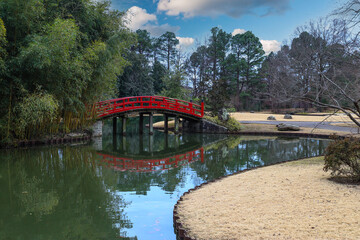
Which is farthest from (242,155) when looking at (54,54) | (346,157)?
(54,54)

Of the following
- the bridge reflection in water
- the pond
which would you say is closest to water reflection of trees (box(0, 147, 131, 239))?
the pond

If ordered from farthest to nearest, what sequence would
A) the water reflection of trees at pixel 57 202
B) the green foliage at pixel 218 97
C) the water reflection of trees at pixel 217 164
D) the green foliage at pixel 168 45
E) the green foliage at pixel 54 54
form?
the green foliage at pixel 168 45
the green foliage at pixel 218 97
the green foliage at pixel 54 54
the water reflection of trees at pixel 217 164
the water reflection of trees at pixel 57 202

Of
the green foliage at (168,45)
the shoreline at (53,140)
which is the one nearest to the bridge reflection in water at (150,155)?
the shoreline at (53,140)

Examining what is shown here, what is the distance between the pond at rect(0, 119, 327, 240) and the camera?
459 cm

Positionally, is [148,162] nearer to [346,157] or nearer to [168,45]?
[346,157]

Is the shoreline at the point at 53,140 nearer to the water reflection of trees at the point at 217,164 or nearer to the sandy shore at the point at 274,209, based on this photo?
the water reflection of trees at the point at 217,164

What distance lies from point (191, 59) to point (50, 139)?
36.3 meters

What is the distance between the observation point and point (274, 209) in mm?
4289

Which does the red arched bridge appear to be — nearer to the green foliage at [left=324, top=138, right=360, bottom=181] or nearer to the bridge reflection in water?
the bridge reflection in water

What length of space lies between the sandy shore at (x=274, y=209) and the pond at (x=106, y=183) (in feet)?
2.26

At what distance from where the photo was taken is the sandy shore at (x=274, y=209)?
3.52m

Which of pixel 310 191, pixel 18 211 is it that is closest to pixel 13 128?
pixel 18 211

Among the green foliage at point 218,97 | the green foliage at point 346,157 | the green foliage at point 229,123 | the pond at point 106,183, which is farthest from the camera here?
the green foliage at point 218,97

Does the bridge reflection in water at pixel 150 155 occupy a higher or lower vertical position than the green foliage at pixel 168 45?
lower
